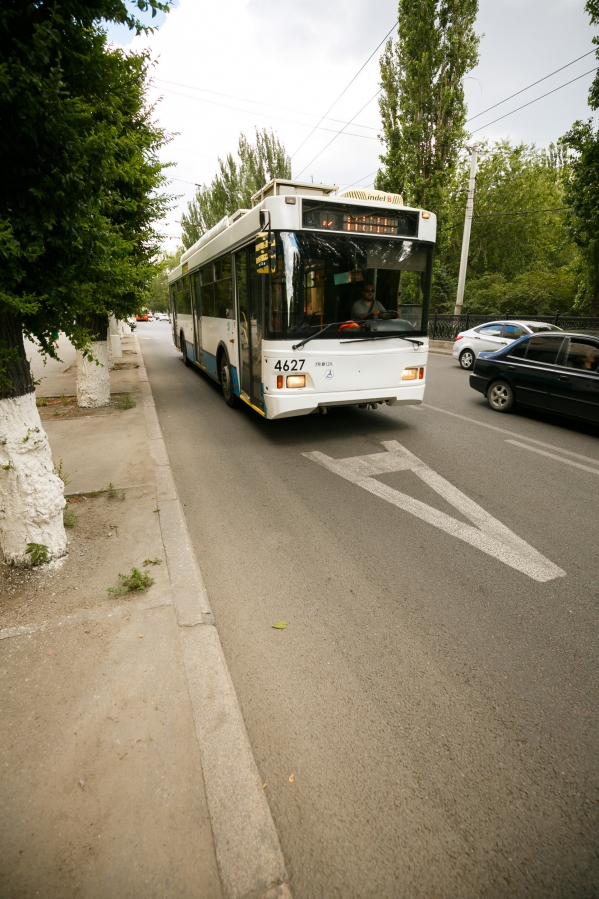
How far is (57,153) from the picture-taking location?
272cm

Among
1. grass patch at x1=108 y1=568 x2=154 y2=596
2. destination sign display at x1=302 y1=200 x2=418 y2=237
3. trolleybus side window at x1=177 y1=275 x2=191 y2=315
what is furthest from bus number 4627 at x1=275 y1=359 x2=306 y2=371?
trolleybus side window at x1=177 y1=275 x2=191 y2=315

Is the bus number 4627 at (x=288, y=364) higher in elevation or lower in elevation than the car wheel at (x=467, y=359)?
higher

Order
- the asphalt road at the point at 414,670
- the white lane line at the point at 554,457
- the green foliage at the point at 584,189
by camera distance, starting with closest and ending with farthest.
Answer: the asphalt road at the point at 414,670 < the white lane line at the point at 554,457 < the green foliage at the point at 584,189

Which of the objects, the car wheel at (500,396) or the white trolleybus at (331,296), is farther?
the car wheel at (500,396)

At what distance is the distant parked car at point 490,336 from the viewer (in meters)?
13.6

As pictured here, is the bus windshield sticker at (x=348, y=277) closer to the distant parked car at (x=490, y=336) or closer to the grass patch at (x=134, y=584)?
the grass patch at (x=134, y=584)

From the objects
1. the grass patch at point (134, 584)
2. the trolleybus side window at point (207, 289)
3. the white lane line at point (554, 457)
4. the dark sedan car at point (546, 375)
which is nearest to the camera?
the grass patch at point (134, 584)

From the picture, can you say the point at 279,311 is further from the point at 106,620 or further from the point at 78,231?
the point at 106,620

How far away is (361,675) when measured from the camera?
271 centimetres

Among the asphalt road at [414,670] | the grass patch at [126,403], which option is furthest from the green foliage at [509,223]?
the asphalt road at [414,670]

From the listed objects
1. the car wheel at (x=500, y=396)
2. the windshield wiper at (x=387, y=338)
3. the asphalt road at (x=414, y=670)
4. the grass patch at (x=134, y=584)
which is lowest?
the asphalt road at (x=414, y=670)

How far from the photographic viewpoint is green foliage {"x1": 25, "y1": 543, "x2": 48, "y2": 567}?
11.4 feet

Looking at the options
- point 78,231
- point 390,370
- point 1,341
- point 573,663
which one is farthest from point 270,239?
point 573,663

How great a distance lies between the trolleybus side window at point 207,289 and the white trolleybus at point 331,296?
2147 mm
